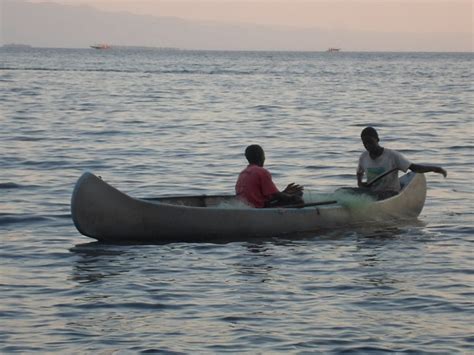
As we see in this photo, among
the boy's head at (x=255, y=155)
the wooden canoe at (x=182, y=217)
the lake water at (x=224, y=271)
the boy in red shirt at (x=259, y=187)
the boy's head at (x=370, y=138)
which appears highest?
the boy's head at (x=370, y=138)

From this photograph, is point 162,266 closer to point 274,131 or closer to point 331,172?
point 331,172

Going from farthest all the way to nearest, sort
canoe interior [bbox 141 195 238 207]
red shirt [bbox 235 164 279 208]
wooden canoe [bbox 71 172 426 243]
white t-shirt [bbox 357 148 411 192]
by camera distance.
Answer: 1. white t-shirt [bbox 357 148 411 192]
2. canoe interior [bbox 141 195 238 207]
3. red shirt [bbox 235 164 279 208]
4. wooden canoe [bbox 71 172 426 243]

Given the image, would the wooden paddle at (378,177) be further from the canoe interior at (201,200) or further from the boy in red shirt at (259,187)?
the canoe interior at (201,200)

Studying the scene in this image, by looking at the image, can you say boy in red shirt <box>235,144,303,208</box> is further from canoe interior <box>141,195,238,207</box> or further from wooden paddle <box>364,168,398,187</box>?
wooden paddle <box>364,168,398,187</box>

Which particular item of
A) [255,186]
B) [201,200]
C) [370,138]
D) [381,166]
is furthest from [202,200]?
[381,166]

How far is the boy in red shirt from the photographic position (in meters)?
14.9

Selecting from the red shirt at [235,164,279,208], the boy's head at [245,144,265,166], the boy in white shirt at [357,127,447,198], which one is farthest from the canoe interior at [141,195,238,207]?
the boy in white shirt at [357,127,447,198]

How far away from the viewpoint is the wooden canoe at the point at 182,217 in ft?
46.8

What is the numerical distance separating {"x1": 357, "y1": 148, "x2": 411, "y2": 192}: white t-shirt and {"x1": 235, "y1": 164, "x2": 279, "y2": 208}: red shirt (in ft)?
6.05

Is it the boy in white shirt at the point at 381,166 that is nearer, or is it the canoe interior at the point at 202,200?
the canoe interior at the point at 202,200

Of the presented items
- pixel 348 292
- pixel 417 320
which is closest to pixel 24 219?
pixel 348 292

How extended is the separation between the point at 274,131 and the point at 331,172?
41.0 ft

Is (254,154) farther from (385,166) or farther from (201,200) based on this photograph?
(385,166)

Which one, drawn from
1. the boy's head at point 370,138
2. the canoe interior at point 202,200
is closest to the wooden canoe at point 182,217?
the canoe interior at point 202,200
